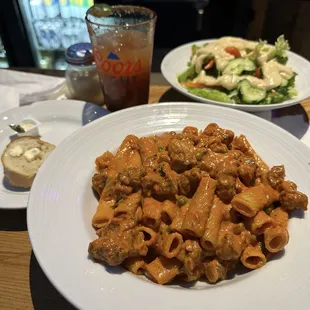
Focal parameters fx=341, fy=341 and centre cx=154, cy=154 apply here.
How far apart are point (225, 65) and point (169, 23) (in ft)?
6.89

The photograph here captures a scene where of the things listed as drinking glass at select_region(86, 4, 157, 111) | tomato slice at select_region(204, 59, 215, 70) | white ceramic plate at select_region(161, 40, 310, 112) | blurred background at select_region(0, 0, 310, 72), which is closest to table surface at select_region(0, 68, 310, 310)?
drinking glass at select_region(86, 4, 157, 111)

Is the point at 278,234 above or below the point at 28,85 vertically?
above

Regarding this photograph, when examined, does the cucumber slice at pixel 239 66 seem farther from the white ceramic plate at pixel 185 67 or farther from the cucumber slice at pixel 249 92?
the white ceramic plate at pixel 185 67

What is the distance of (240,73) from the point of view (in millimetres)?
2205

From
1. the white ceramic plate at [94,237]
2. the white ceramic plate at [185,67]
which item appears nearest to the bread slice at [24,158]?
the white ceramic plate at [94,237]

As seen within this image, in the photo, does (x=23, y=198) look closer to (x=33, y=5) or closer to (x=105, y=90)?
(x=105, y=90)

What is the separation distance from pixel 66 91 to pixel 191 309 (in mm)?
1755

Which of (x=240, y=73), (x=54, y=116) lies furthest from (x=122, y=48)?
(x=240, y=73)

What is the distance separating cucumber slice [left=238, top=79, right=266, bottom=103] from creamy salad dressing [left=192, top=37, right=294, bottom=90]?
4 centimetres

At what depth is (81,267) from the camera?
1.05 meters

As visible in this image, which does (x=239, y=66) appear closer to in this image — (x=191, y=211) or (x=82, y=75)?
(x=82, y=75)

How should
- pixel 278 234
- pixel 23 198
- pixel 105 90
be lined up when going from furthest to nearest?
pixel 105 90, pixel 23 198, pixel 278 234

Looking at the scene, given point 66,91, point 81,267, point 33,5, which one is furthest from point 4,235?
point 33,5

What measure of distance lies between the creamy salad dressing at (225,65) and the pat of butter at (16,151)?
1208 mm
